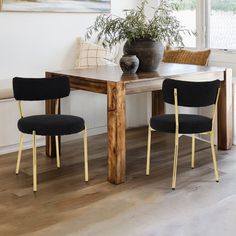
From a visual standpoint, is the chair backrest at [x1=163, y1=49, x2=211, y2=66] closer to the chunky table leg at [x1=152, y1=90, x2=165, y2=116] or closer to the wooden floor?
the chunky table leg at [x1=152, y1=90, x2=165, y2=116]

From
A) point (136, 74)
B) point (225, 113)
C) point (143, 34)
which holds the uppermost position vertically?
point (143, 34)

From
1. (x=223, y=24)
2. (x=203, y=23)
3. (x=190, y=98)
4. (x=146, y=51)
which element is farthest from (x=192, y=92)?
(x=203, y=23)

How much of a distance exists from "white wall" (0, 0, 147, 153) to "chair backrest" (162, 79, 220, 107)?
155cm

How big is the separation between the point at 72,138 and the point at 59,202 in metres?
1.65

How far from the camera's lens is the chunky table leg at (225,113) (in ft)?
13.2

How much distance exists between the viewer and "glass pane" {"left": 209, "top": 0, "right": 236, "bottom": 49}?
4879 millimetres

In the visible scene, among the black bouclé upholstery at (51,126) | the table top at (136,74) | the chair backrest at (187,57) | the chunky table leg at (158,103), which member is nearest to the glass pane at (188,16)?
the chair backrest at (187,57)

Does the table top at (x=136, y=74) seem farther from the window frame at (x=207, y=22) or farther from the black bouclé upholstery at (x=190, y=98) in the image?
the window frame at (x=207, y=22)

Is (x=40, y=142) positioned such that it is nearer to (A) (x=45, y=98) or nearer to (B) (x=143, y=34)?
(A) (x=45, y=98)

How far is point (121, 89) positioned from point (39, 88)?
683 mm

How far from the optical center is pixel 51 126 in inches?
125

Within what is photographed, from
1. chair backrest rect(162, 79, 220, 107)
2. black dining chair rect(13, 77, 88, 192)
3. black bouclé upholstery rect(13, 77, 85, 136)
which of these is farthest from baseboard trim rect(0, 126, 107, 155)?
chair backrest rect(162, 79, 220, 107)

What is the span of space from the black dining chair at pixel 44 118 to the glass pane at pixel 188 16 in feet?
7.65

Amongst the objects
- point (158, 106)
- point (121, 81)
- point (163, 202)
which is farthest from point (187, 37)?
point (163, 202)
